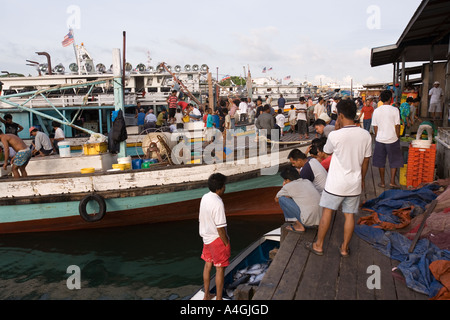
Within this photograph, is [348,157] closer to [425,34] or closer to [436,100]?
[436,100]

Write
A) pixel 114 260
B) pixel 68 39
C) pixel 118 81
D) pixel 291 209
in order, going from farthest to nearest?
pixel 68 39 → pixel 118 81 → pixel 114 260 → pixel 291 209

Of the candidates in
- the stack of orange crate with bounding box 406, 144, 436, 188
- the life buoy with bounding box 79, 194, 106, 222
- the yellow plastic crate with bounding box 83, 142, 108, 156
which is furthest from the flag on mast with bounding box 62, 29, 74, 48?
the stack of orange crate with bounding box 406, 144, 436, 188

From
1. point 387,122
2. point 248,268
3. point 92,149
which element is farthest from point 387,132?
point 92,149

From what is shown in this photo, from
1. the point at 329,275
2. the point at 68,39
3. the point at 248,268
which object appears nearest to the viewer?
the point at 329,275

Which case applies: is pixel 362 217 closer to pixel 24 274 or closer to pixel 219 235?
pixel 219 235

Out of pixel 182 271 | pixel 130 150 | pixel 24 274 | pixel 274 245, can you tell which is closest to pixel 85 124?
pixel 130 150

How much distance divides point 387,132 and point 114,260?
6197 mm

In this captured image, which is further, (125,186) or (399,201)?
(125,186)

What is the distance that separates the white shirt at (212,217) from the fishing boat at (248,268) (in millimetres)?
996

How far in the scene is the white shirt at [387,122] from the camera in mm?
6121

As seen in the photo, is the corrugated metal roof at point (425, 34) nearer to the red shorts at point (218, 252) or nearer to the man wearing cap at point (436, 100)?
the man wearing cap at point (436, 100)

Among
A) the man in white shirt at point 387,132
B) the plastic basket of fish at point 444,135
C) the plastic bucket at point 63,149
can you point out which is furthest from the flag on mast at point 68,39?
the plastic basket of fish at point 444,135

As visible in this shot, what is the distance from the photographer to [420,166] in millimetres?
6543

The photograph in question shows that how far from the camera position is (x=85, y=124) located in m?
20.9
